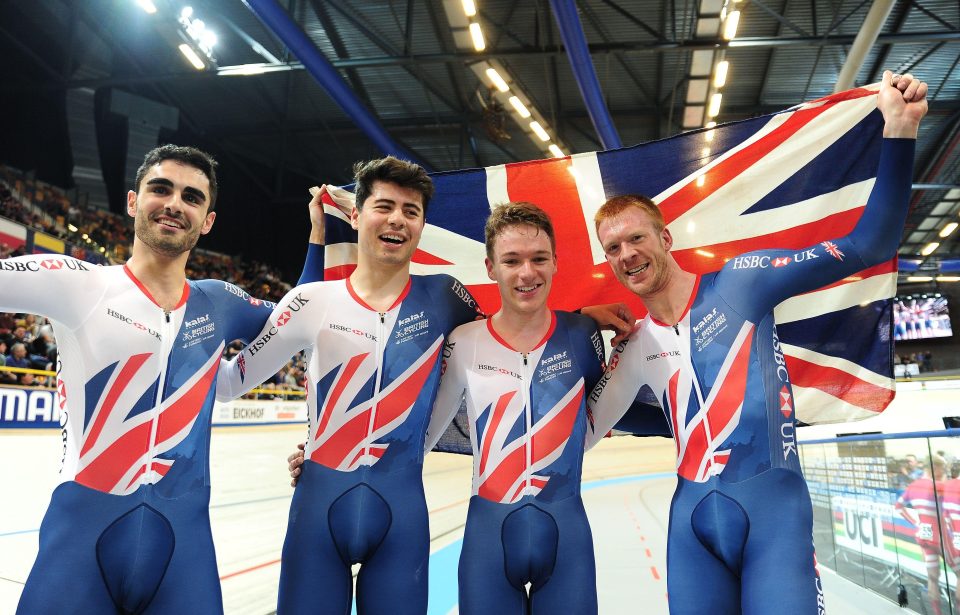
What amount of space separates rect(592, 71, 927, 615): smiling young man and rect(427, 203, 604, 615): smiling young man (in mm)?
294

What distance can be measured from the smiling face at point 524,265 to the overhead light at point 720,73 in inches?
444

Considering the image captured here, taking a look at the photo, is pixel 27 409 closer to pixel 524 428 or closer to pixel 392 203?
pixel 392 203

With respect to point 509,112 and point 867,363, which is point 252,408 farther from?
point 867,363

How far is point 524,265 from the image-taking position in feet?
9.33

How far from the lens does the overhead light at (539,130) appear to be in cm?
1556

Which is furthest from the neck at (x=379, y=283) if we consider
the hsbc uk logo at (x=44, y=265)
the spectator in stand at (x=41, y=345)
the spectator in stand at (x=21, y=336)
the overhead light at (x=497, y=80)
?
the spectator in stand at (x=41, y=345)

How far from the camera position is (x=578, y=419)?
2838mm

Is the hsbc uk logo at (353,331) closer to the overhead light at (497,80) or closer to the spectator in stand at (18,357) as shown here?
the spectator in stand at (18,357)

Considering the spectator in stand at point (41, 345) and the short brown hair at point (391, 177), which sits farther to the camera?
the spectator in stand at point (41, 345)

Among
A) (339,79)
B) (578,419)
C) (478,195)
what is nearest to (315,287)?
(578,419)

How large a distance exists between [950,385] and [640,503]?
12347mm

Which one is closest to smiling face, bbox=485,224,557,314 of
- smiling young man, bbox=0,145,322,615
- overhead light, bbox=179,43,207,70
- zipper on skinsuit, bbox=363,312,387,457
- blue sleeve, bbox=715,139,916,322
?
zipper on skinsuit, bbox=363,312,387,457

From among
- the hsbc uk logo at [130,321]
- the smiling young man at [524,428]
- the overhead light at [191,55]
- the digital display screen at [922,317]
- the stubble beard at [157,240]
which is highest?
the overhead light at [191,55]

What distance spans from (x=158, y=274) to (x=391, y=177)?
1.08 metres
